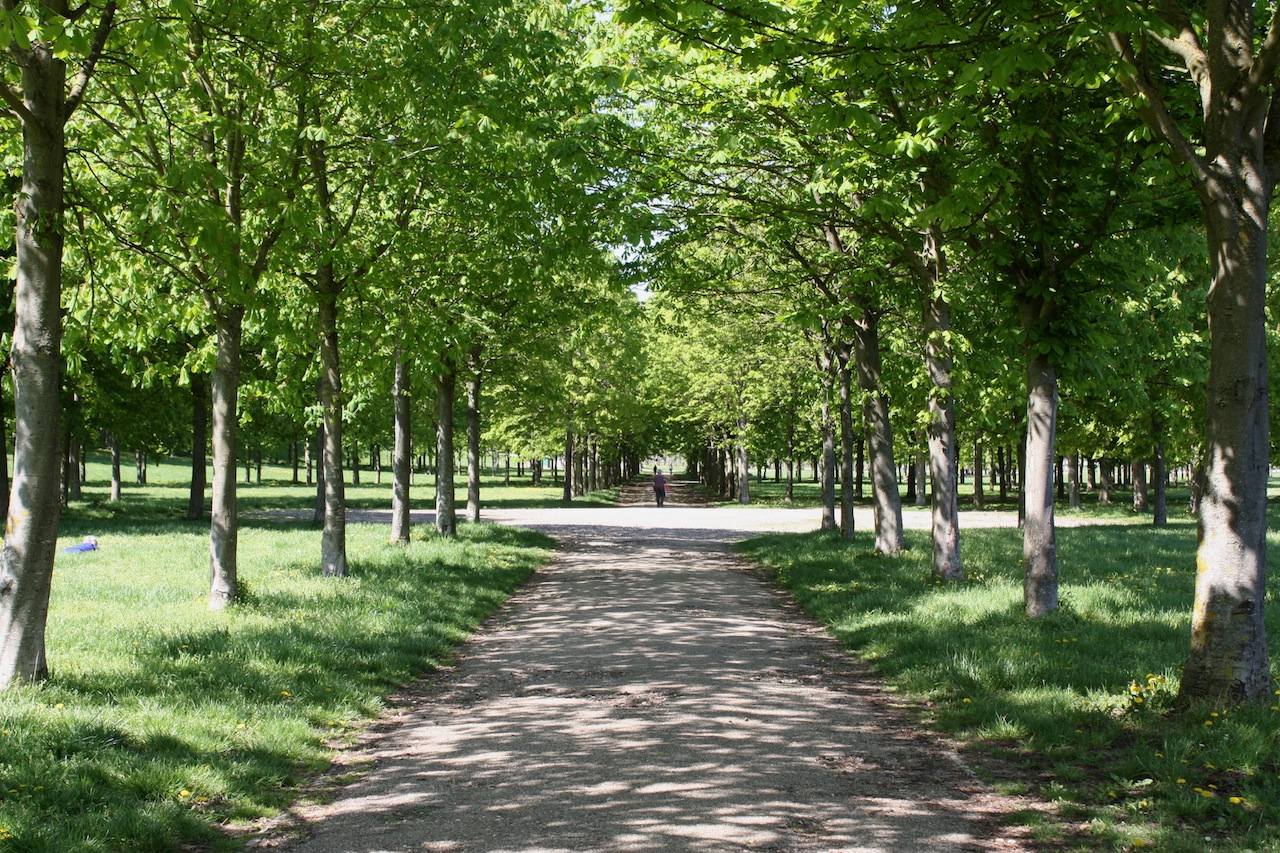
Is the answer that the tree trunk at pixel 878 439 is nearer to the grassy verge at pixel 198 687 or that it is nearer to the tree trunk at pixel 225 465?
the grassy verge at pixel 198 687

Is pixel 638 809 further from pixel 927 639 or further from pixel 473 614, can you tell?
pixel 473 614

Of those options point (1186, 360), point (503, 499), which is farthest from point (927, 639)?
point (503, 499)

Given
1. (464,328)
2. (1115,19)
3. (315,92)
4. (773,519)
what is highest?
(315,92)

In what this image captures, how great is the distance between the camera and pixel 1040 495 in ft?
33.4

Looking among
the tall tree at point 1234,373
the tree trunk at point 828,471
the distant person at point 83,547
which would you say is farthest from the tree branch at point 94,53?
the tree trunk at point 828,471

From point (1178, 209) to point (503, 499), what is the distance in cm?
4064

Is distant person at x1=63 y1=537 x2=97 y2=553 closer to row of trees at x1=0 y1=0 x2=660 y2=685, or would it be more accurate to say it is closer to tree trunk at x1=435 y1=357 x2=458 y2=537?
row of trees at x1=0 y1=0 x2=660 y2=685

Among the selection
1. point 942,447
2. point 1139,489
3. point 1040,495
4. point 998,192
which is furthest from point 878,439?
point 1139,489

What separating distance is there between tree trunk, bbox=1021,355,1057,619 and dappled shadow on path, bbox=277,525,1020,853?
2.22 m

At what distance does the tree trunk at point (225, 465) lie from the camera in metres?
10.8

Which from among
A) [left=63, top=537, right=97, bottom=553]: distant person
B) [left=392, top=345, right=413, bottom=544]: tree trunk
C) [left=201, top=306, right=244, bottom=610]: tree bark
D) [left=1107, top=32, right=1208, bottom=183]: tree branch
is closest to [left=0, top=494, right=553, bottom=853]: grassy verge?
[left=201, top=306, right=244, bottom=610]: tree bark

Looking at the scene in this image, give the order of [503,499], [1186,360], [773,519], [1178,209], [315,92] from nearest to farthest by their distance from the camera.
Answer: [1178,209] < [315,92] < [1186,360] < [773,519] < [503,499]

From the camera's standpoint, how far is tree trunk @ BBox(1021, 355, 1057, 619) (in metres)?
10.1

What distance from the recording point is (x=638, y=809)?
16.8 feet
